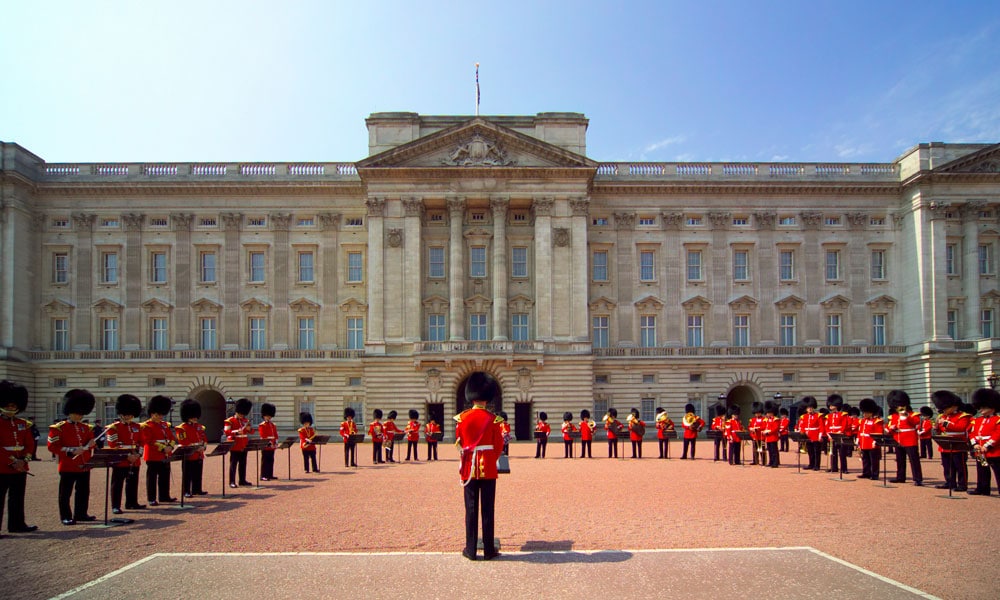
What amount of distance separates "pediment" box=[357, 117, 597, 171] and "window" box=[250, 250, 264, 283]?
27.8ft

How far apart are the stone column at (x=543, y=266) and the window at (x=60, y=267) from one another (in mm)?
27772

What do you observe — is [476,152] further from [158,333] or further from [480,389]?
[480,389]

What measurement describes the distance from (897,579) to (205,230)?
45.1 m

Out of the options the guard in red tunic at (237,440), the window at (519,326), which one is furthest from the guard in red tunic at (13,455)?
the window at (519,326)

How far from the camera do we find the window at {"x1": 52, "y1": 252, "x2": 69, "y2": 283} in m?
47.0

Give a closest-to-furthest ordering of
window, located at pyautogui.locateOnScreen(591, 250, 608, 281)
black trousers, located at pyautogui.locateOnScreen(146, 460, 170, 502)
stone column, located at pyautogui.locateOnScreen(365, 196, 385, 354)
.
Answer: black trousers, located at pyautogui.locateOnScreen(146, 460, 170, 502) → stone column, located at pyautogui.locateOnScreen(365, 196, 385, 354) → window, located at pyautogui.locateOnScreen(591, 250, 608, 281)

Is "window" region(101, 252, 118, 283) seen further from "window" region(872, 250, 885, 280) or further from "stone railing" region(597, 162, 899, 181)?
"window" region(872, 250, 885, 280)

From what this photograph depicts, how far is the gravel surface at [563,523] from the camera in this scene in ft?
31.7

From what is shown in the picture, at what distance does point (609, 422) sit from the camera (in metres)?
28.0

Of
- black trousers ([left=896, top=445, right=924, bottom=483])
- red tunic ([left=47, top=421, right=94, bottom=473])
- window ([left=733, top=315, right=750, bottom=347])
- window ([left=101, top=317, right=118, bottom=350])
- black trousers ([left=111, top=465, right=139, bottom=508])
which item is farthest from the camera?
window ([left=733, top=315, right=750, bottom=347])

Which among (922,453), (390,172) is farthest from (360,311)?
(922,453)

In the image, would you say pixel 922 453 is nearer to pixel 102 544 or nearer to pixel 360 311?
pixel 102 544

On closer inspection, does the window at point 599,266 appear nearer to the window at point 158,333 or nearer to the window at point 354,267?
the window at point 354,267

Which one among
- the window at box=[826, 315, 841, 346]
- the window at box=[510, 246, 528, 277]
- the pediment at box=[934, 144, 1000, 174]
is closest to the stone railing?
the pediment at box=[934, 144, 1000, 174]
